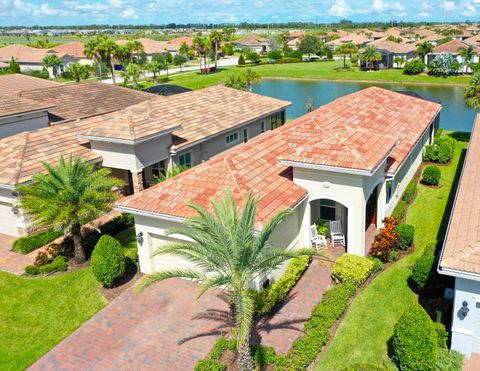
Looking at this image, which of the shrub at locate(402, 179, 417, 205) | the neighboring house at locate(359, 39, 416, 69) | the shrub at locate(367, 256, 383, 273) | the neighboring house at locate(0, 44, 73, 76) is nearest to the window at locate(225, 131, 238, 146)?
the shrub at locate(402, 179, 417, 205)

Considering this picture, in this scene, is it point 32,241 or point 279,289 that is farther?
point 32,241

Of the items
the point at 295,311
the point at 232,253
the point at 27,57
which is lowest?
the point at 295,311

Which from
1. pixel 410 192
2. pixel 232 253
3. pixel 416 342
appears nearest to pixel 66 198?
pixel 232 253

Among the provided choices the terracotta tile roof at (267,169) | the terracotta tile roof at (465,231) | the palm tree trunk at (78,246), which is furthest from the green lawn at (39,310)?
the terracotta tile roof at (465,231)

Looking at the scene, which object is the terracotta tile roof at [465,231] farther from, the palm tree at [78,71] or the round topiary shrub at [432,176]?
the palm tree at [78,71]

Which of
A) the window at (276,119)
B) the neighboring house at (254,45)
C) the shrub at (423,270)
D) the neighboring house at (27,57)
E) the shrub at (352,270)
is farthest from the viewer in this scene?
the neighboring house at (254,45)

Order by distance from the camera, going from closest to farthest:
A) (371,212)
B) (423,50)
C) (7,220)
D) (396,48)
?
1. (371,212)
2. (7,220)
3. (423,50)
4. (396,48)

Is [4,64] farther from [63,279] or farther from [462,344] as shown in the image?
[462,344]

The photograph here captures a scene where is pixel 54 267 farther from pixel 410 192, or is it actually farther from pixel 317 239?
pixel 410 192
